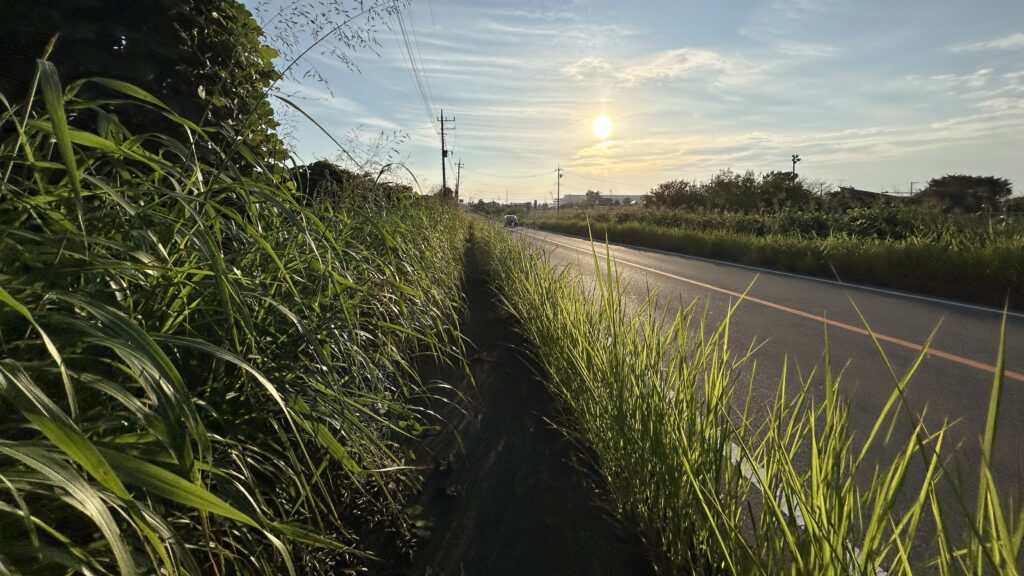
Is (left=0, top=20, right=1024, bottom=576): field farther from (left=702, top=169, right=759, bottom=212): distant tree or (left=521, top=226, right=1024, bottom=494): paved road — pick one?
(left=702, top=169, right=759, bottom=212): distant tree

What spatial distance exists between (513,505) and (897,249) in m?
12.3

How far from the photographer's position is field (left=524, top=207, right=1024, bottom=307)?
9.41 m

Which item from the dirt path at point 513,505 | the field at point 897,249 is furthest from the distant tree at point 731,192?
the dirt path at point 513,505

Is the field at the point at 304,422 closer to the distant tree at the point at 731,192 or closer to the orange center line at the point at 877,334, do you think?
the orange center line at the point at 877,334

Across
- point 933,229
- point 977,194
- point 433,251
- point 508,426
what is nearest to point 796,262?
point 933,229

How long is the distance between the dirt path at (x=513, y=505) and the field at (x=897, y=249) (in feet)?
4.43

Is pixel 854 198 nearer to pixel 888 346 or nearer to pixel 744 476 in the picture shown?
pixel 888 346

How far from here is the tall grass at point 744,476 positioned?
113 centimetres

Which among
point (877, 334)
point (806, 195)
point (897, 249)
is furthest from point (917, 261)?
point (806, 195)

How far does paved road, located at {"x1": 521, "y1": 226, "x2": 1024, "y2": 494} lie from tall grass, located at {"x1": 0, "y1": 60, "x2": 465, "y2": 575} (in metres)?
1.43

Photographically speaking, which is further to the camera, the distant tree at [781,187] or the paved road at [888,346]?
the distant tree at [781,187]

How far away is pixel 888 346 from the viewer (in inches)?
230

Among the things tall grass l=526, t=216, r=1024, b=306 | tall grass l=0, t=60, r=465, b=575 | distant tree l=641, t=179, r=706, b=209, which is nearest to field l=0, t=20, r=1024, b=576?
tall grass l=0, t=60, r=465, b=575


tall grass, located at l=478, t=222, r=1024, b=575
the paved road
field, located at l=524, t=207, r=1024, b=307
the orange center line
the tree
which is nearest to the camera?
tall grass, located at l=478, t=222, r=1024, b=575
